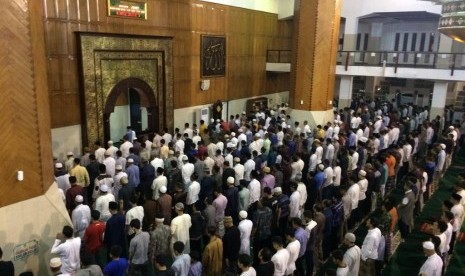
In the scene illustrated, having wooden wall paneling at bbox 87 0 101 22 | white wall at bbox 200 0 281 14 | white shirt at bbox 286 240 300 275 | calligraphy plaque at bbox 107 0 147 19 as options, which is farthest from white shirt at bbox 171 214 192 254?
white wall at bbox 200 0 281 14

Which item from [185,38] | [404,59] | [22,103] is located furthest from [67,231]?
[404,59]

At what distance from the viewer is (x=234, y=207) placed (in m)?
6.82

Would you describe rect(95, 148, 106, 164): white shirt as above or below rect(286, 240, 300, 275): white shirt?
above

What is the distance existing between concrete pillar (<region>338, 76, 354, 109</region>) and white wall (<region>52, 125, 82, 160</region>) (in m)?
12.1

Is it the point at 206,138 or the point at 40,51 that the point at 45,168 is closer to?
the point at 40,51

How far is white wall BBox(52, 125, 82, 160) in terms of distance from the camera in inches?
382

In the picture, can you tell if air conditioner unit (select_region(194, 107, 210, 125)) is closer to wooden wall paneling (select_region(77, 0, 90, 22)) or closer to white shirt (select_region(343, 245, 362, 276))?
wooden wall paneling (select_region(77, 0, 90, 22))

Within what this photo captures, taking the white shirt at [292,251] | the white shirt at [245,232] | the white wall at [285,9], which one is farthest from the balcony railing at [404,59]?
the white shirt at [292,251]

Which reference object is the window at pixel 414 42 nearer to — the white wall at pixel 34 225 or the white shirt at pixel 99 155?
the white shirt at pixel 99 155

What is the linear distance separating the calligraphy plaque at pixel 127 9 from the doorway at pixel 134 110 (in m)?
1.83

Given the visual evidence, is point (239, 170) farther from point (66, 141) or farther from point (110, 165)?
point (66, 141)

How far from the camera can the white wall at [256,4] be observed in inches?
616

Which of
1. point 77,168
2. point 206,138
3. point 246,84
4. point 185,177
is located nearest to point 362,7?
point 246,84

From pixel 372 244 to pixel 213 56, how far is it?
1092 centimetres
